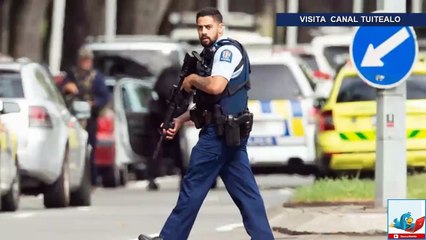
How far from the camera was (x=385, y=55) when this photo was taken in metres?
16.4

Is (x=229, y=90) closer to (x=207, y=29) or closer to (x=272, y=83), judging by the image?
(x=207, y=29)

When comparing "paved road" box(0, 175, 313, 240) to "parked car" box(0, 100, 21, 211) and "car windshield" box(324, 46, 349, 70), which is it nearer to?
"parked car" box(0, 100, 21, 211)

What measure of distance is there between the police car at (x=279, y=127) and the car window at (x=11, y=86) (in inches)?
232

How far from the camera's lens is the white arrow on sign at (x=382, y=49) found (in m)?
16.4

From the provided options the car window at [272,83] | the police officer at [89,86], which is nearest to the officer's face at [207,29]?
the police officer at [89,86]

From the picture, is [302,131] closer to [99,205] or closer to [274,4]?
[99,205]

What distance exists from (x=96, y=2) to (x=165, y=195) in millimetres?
19504

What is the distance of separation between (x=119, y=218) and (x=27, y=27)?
862 inches

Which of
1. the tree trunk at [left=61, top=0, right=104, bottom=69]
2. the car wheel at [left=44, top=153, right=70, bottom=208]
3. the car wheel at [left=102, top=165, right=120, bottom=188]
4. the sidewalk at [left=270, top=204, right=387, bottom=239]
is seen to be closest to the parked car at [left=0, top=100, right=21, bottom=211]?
the car wheel at [left=44, top=153, right=70, bottom=208]

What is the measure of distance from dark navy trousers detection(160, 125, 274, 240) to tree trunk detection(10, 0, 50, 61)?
27208 millimetres

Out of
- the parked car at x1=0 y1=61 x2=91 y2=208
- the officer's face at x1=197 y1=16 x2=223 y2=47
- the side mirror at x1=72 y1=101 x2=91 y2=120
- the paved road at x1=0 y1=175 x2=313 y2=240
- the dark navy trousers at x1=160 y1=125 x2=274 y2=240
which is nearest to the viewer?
the officer's face at x1=197 y1=16 x2=223 y2=47

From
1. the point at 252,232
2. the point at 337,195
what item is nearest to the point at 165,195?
the point at 337,195

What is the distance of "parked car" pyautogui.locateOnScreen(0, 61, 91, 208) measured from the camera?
20.5 metres

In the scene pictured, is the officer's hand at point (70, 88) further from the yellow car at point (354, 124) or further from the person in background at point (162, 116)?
the yellow car at point (354, 124)
